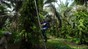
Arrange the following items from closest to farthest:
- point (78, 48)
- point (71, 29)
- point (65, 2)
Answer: point (78, 48) < point (71, 29) < point (65, 2)

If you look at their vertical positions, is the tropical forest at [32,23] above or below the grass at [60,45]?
above

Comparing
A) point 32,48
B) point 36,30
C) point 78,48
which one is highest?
point 36,30

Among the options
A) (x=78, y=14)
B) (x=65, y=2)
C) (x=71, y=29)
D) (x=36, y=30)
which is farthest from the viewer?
(x=65, y=2)

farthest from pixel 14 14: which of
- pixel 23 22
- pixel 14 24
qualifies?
pixel 23 22

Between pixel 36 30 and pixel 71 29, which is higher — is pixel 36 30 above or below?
above

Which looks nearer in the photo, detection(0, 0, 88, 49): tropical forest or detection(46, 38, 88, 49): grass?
detection(0, 0, 88, 49): tropical forest

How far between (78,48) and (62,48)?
1947 mm

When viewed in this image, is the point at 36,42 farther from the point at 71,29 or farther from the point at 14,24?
the point at 71,29

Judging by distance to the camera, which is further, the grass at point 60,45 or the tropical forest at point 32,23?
the grass at point 60,45

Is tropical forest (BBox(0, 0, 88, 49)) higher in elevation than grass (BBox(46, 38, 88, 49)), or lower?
higher

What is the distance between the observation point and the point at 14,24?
14891 millimetres

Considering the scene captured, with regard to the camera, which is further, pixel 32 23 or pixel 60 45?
pixel 60 45

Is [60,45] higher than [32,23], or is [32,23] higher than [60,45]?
[32,23]

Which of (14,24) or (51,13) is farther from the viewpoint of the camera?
(51,13)
